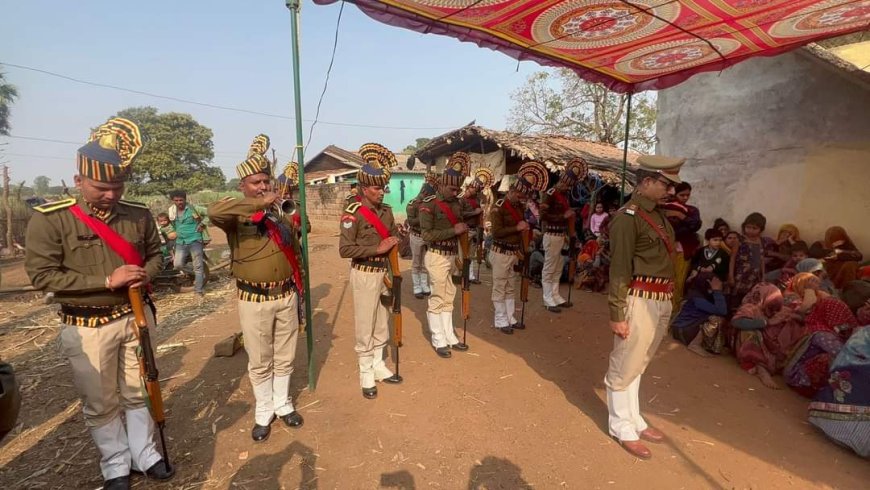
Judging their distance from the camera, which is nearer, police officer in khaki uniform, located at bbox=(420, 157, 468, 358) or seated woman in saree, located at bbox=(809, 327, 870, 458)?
seated woman in saree, located at bbox=(809, 327, 870, 458)

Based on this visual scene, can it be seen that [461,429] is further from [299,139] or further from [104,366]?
[299,139]

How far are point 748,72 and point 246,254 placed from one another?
8.77m

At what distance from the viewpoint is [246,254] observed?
3.37m

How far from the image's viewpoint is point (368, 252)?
13.1 ft

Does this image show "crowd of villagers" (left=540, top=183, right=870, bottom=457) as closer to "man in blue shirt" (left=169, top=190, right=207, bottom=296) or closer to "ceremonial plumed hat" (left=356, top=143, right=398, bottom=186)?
"ceremonial plumed hat" (left=356, top=143, right=398, bottom=186)

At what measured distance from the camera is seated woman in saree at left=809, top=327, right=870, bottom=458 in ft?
10.9

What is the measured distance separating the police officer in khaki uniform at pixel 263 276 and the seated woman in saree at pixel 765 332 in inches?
197

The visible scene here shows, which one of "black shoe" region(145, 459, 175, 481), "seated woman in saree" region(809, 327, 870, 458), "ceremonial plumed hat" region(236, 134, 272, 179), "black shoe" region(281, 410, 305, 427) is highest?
"ceremonial plumed hat" region(236, 134, 272, 179)

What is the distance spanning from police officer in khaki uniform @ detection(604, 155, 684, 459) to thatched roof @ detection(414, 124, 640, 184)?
261 inches

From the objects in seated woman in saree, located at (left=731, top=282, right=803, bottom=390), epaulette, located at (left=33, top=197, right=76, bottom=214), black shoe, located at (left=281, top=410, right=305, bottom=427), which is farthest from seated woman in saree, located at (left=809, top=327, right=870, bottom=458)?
epaulette, located at (left=33, top=197, right=76, bottom=214)

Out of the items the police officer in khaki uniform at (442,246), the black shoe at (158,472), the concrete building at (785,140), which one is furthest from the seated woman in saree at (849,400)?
the black shoe at (158,472)

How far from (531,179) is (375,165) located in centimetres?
265

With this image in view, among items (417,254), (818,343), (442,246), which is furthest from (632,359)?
(417,254)

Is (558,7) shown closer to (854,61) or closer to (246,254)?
(246,254)
